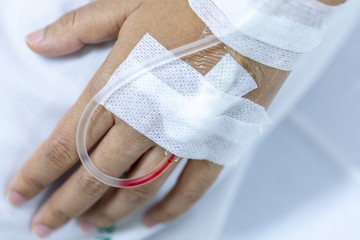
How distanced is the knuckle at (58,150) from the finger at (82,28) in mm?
158

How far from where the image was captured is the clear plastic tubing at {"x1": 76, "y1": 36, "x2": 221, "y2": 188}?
648 millimetres

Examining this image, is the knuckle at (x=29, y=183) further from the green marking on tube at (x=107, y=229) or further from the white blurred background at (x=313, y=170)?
the white blurred background at (x=313, y=170)

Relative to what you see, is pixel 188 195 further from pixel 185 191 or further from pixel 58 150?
pixel 58 150

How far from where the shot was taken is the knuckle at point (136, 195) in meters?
0.81

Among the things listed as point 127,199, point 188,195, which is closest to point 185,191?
point 188,195

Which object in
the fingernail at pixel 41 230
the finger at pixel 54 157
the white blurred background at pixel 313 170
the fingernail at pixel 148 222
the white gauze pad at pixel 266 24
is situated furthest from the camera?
the white blurred background at pixel 313 170

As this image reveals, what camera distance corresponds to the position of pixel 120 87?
26.0 inches

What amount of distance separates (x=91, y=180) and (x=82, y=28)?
272 mm

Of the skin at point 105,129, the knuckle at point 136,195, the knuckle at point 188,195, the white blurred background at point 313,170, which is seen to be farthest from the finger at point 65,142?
the white blurred background at point 313,170

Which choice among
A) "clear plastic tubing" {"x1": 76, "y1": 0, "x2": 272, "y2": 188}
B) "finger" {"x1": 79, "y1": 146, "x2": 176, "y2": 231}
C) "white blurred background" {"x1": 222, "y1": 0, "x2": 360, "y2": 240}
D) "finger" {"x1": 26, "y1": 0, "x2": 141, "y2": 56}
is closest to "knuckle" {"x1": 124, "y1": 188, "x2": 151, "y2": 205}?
"finger" {"x1": 79, "y1": 146, "x2": 176, "y2": 231}

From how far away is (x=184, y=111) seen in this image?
0.66m

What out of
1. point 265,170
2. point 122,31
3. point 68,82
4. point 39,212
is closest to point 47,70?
point 68,82

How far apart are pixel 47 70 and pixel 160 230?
0.47m

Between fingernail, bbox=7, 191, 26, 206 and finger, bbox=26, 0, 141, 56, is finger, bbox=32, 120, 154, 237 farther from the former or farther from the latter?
finger, bbox=26, 0, 141, 56
